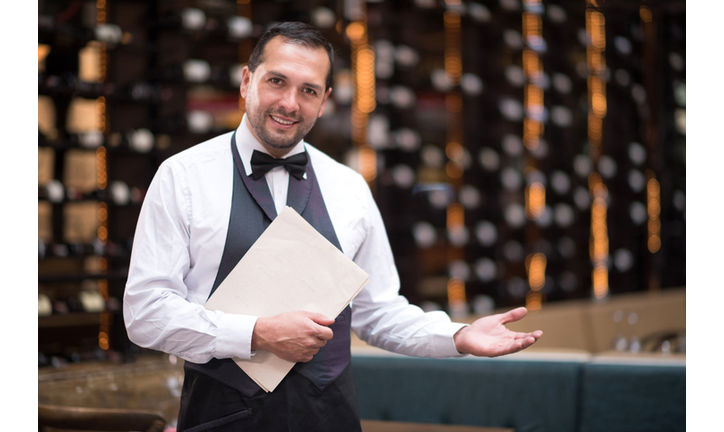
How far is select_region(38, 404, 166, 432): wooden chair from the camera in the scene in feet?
6.38

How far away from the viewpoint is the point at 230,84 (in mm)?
4535

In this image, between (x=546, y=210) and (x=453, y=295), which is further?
(x=546, y=210)

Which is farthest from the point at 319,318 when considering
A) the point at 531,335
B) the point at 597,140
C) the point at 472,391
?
the point at 597,140

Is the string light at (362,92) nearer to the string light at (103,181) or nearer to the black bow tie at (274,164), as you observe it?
the string light at (103,181)

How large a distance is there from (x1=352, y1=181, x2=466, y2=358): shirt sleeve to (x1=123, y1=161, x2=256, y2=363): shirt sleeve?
1.14 ft

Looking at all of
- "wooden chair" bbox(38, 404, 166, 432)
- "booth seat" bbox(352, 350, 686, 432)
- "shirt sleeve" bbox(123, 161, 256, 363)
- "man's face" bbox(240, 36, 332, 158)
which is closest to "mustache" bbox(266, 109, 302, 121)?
"man's face" bbox(240, 36, 332, 158)

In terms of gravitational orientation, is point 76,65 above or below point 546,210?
above

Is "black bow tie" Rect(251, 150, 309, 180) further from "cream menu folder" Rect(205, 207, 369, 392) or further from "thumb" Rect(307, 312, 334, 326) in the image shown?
"thumb" Rect(307, 312, 334, 326)

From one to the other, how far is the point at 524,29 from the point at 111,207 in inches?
156

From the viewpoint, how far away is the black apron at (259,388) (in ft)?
3.90

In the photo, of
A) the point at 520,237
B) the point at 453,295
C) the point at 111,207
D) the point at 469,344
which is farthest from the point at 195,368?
the point at 520,237

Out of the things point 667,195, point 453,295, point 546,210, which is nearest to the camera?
point 453,295

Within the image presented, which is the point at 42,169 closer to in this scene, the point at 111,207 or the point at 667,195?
the point at 111,207

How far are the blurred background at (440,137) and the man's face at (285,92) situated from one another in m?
2.48
